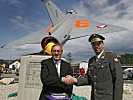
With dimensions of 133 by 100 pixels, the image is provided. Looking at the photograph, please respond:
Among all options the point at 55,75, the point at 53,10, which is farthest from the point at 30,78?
the point at 53,10

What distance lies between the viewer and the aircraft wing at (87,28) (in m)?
10.6

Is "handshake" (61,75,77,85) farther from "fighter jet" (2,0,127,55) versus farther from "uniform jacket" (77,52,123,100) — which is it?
"fighter jet" (2,0,127,55)

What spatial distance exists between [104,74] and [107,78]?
66 millimetres

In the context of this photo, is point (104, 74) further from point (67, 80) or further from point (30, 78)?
point (30, 78)

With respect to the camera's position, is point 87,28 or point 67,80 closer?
point 67,80

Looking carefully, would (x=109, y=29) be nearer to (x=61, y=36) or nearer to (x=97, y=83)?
(x=61, y=36)

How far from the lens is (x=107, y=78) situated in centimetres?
281

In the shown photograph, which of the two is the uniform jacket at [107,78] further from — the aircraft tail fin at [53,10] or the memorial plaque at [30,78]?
the aircraft tail fin at [53,10]

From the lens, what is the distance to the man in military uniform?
2727mm

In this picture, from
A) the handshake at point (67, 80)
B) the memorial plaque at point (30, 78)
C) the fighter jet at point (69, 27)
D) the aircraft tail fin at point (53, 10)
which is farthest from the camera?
the aircraft tail fin at point (53, 10)

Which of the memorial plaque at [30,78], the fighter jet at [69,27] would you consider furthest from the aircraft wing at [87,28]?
the memorial plaque at [30,78]

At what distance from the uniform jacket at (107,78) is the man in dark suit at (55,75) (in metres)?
0.37

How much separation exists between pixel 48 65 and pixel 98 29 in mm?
8528

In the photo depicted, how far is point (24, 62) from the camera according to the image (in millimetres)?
5285
